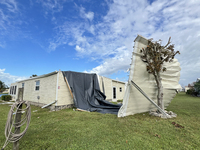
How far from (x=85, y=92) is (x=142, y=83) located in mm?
4308

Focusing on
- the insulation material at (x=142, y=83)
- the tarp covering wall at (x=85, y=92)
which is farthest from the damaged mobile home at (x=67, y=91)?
the insulation material at (x=142, y=83)

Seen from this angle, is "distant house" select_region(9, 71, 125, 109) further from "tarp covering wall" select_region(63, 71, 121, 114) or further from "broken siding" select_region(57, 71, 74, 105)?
"tarp covering wall" select_region(63, 71, 121, 114)

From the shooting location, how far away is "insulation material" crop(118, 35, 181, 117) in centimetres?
474

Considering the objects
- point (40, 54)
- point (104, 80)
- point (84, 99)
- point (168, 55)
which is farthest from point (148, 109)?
point (40, 54)

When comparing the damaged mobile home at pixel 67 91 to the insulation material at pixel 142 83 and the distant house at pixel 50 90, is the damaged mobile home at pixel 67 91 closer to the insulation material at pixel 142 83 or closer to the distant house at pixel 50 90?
the distant house at pixel 50 90

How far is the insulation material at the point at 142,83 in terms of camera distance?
4738 millimetres

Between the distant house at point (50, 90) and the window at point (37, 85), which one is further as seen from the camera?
the window at point (37, 85)

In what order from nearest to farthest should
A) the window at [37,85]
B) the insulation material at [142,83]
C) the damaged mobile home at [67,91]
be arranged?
the insulation material at [142,83], the damaged mobile home at [67,91], the window at [37,85]

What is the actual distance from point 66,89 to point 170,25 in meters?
8.33

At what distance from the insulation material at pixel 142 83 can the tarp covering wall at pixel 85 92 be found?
1.69 m

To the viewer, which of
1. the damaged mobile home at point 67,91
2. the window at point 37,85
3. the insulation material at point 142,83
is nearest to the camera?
the insulation material at point 142,83

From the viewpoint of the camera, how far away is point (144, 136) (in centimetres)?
280

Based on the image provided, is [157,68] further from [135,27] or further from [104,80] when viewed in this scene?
[104,80]

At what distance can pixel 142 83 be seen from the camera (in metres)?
4.98
